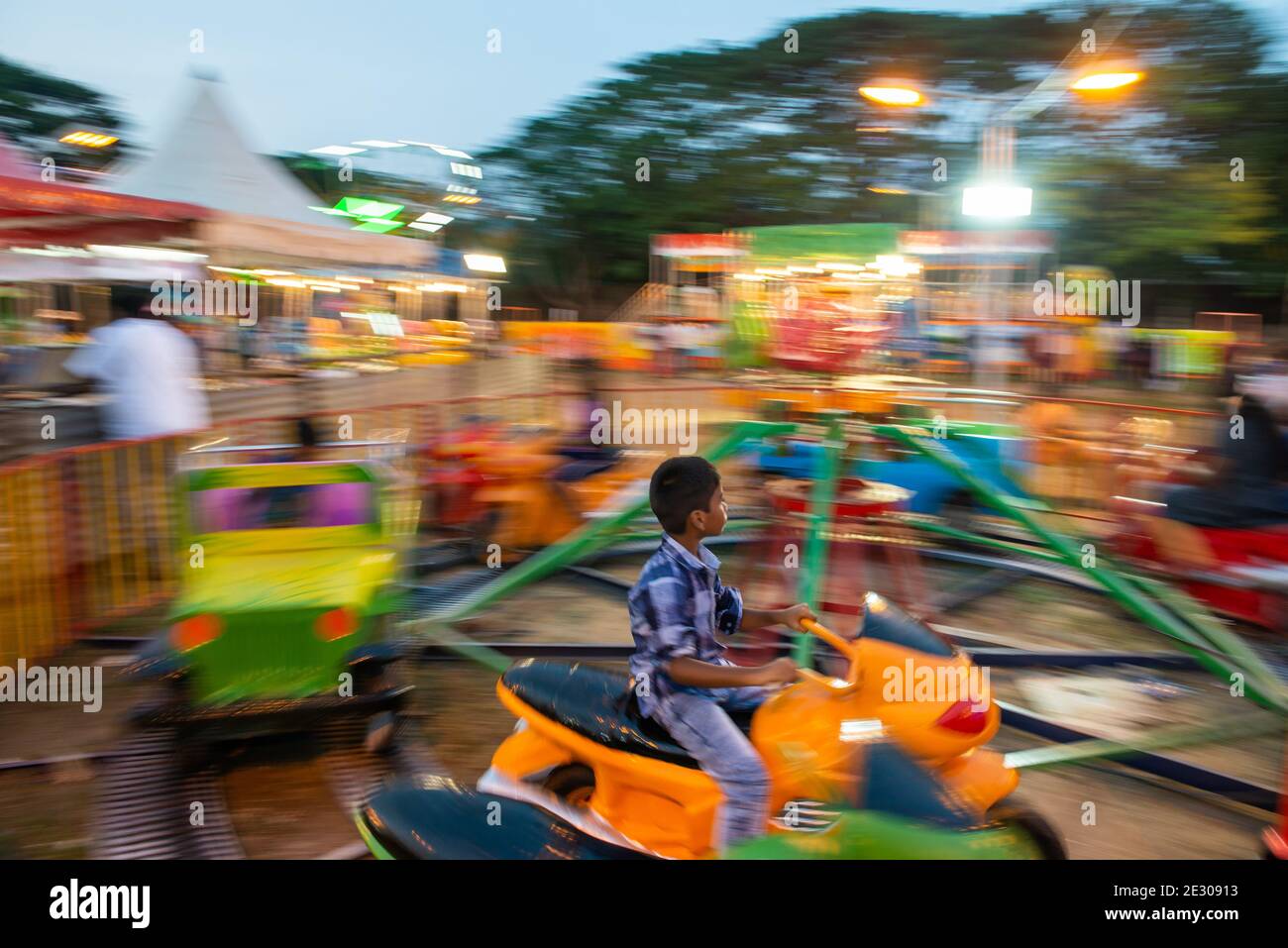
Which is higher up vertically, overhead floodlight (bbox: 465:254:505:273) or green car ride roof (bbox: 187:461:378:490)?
overhead floodlight (bbox: 465:254:505:273)

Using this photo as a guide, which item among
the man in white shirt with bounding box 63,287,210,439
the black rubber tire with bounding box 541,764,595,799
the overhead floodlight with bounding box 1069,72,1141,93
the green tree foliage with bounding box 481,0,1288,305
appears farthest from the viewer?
the green tree foliage with bounding box 481,0,1288,305

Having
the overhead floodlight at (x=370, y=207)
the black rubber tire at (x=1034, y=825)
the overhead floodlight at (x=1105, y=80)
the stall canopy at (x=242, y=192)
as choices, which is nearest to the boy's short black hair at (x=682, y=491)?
the black rubber tire at (x=1034, y=825)

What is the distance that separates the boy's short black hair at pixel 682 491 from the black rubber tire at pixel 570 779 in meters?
0.79

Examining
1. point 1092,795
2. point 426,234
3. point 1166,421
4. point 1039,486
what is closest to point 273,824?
point 1092,795

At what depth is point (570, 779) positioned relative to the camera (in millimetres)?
2709

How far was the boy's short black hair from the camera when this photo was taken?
2398 millimetres

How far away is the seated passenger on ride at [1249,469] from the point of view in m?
5.04

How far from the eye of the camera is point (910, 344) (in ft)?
44.1

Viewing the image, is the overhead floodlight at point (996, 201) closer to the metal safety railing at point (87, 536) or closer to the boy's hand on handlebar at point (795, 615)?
the metal safety railing at point (87, 536)

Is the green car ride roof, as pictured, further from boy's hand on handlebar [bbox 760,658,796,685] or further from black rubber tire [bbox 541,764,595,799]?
boy's hand on handlebar [bbox 760,658,796,685]

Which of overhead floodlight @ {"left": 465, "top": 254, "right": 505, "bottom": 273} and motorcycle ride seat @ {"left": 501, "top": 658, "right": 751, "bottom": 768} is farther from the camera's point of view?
overhead floodlight @ {"left": 465, "top": 254, "right": 505, "bottom": 273}

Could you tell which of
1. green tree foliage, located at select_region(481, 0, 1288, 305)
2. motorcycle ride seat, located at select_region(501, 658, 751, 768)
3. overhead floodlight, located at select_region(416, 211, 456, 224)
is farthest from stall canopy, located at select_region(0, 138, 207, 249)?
overhead floodlight, located at select_region(416, 211, 456, 224)

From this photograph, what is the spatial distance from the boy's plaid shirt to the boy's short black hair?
0.21 feet

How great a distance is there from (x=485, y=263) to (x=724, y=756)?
34.9m
